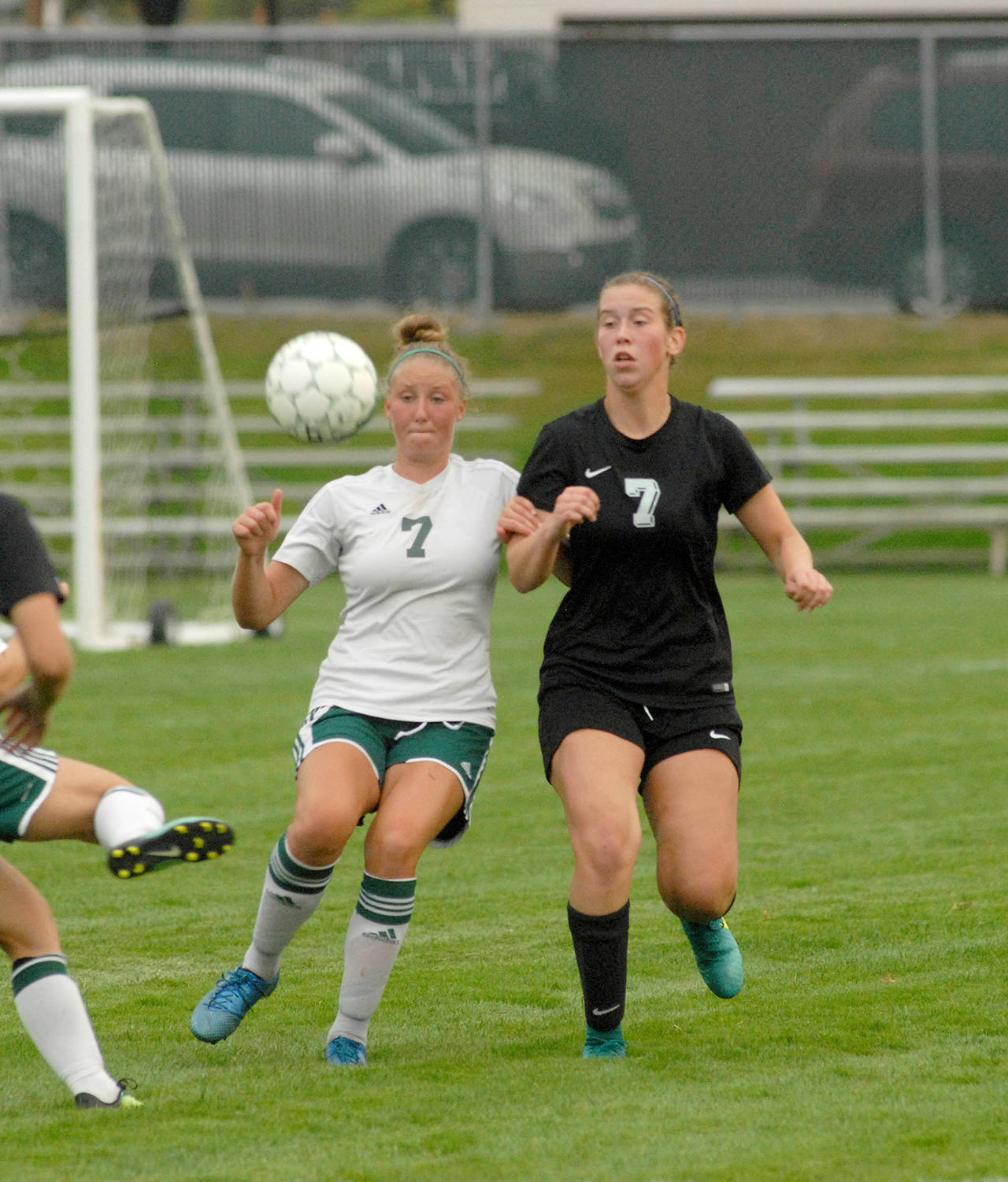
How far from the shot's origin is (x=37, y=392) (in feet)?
46.8

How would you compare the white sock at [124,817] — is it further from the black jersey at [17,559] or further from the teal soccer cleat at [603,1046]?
the teal soccer cleat at [603,1046]

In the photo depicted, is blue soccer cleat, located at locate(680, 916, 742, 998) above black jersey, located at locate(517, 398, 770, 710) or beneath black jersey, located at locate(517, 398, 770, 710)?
beneath

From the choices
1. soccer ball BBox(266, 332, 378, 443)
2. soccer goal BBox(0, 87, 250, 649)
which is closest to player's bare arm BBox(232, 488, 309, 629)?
soccer ball BBox(266, 332, 378, 443)

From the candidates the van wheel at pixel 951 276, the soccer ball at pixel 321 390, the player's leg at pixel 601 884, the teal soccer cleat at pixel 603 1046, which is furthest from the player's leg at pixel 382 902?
the van wheel at pixel 951 276

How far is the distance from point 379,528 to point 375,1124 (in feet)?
5.02

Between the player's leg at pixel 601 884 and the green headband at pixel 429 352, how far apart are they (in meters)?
1.07

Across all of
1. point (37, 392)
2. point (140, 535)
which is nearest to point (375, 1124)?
point (140, 535)

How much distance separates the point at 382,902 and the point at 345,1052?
37 cm

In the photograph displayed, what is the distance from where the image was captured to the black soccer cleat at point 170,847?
12.5 feet

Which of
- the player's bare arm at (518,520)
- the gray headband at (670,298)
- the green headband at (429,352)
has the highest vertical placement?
the gray headband at (670,298)

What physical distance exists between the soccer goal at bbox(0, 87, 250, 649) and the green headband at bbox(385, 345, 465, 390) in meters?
7.09

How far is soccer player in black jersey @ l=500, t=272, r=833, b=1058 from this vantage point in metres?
4.65

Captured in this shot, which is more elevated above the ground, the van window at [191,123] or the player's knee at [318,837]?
the van window at [191,123]

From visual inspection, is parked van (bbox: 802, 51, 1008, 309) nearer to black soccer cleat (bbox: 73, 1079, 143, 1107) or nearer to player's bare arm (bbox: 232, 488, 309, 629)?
player's bare arm (bbox: 232, 488, 309, 629)
